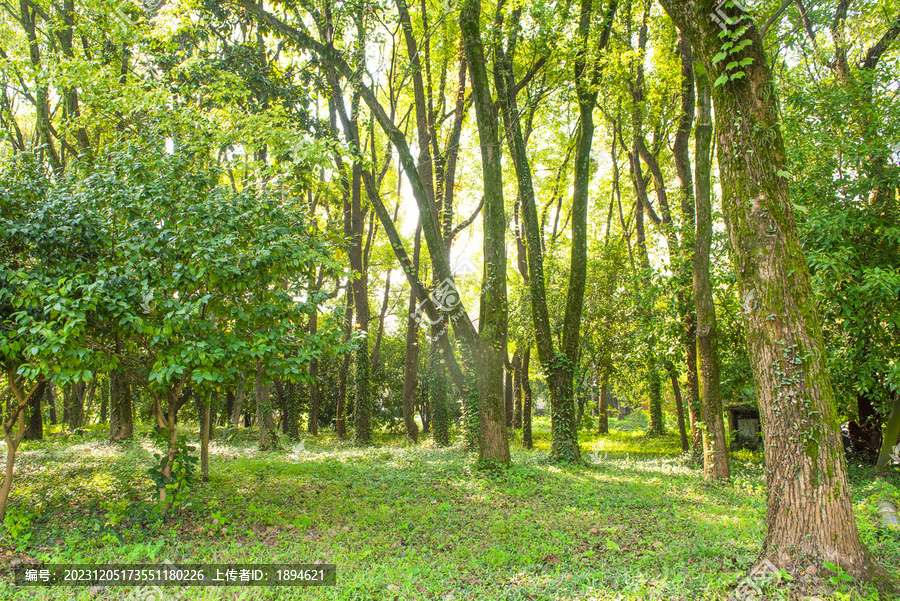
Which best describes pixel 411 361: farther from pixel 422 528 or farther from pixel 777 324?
pixel 777 324

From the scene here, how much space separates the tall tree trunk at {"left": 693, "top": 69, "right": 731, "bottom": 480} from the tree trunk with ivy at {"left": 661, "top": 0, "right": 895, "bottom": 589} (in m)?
4.71

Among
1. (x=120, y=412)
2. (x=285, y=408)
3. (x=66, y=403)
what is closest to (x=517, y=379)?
(x=285, y=408)

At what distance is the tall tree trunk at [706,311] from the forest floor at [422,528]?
64 centimetres

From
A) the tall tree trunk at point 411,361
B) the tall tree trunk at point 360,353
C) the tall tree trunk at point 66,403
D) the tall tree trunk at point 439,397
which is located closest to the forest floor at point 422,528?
the tall tree trunk at point 439,397

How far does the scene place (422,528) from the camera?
20.3ft

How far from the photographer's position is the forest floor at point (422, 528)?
4.29 metres

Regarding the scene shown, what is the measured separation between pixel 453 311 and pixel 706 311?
454 centimetres

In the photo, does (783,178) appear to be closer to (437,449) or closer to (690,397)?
(690,397)

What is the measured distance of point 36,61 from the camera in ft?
37.2

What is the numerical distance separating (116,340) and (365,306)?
31.9 ft

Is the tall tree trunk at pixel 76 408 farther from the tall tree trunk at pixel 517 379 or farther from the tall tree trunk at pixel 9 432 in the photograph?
the tall tree trunk at pixel 517 379

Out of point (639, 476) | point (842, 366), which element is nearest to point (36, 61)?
point (639, 476)

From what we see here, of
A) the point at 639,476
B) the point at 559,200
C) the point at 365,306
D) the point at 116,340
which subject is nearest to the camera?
the point at 116,340

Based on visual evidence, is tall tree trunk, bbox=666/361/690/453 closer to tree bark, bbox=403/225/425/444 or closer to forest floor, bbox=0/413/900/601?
forest floor, bbox=0/413/900/601
